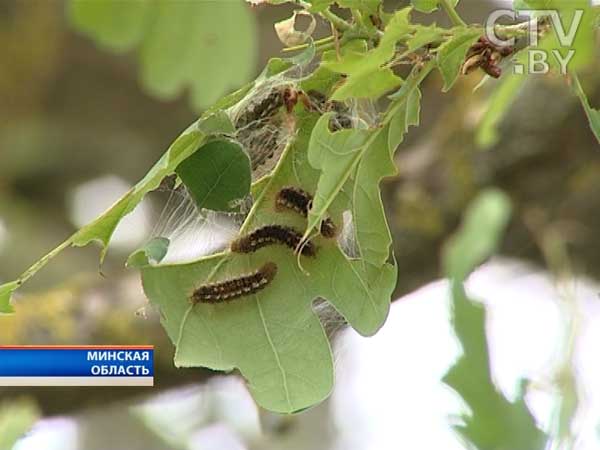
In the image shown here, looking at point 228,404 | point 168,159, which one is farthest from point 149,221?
point 168,159

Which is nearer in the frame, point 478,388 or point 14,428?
point 478,388

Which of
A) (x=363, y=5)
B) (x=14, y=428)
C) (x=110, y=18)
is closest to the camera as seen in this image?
(x=110, y=18)

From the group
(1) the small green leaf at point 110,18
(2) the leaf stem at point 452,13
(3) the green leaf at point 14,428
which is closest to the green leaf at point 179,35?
(1) the small green leaf at point 110,18

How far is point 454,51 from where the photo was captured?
0.50m

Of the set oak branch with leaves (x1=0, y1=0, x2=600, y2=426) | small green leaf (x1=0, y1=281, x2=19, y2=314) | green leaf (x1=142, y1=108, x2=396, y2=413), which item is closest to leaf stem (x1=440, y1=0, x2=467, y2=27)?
oak branch with leaves (x1=0, y1=0, x2=600, y2=426)

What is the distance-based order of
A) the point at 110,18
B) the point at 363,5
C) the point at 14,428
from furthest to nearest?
1. the point at 14,428
2. the point at 363,5
3. the point at 110,18

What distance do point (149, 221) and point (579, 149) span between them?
735 millimetres

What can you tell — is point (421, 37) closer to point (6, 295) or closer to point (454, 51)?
point (454, 51)

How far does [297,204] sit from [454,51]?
0.12 meters

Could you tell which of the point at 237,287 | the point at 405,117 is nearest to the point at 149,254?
the point at 237,287

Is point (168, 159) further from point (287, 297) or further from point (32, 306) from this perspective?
point (32, 306)

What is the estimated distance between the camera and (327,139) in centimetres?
49

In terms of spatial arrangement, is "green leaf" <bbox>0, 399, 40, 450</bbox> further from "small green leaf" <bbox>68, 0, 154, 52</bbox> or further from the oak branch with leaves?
"small green leaf" <bbox>68, 0, 154, 52</bbox>

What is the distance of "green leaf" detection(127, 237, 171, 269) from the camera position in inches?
21.0
